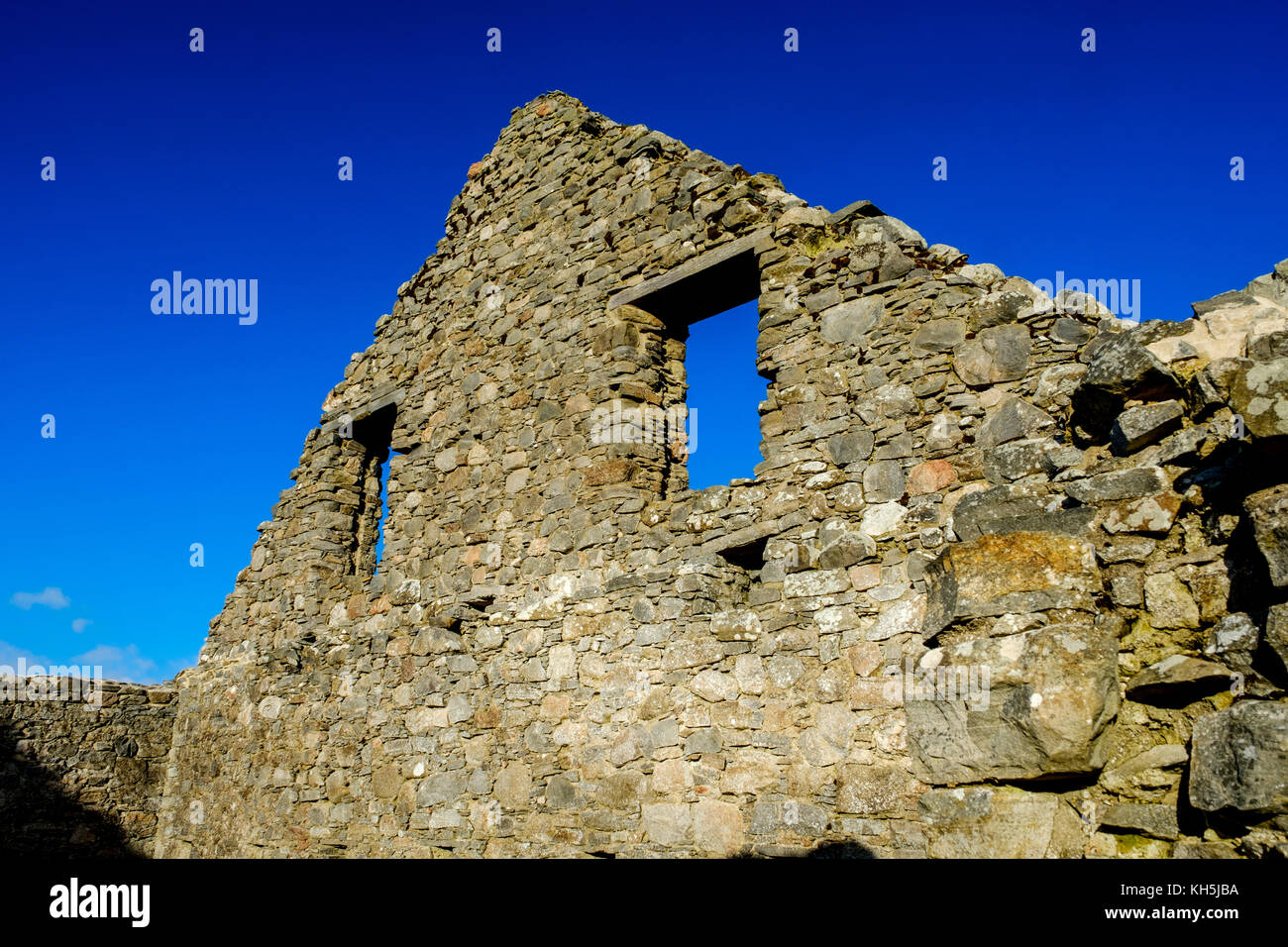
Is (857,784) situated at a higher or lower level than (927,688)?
lower

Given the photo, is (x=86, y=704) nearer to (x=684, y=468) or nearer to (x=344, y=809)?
(x=344, y=809)

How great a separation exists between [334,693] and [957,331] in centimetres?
549

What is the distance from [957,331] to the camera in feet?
15.9

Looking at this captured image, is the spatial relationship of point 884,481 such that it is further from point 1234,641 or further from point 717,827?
point 717,827

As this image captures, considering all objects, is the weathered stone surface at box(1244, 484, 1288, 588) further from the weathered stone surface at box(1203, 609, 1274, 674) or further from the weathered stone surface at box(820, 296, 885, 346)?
the weathered stone surface at box(820, 296, 885, 346)

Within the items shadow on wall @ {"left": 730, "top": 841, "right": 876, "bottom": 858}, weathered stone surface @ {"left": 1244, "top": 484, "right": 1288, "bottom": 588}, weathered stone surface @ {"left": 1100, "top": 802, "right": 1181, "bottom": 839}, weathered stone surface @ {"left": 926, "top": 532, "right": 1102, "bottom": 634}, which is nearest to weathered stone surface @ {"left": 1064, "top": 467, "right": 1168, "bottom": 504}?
weathered stone surface @ {"left": 926, "top": 532, "right": 1102, "bottom": 634}

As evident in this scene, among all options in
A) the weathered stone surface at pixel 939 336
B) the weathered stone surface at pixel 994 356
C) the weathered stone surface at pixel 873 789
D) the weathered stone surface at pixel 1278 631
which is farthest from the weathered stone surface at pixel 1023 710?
the weathered stone surface at pixel 939 336

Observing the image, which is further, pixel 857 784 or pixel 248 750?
pixel 248 750

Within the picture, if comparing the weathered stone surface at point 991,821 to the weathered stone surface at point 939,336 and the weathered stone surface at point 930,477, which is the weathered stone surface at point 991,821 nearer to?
the weathered stone surface at point 930,477

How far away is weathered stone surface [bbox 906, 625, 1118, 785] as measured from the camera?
12.3 ft

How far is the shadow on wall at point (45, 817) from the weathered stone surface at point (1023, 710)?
862 cm

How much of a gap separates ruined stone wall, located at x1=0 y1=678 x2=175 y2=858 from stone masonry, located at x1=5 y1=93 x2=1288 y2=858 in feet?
3.51

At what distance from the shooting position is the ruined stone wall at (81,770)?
920 centimetres
